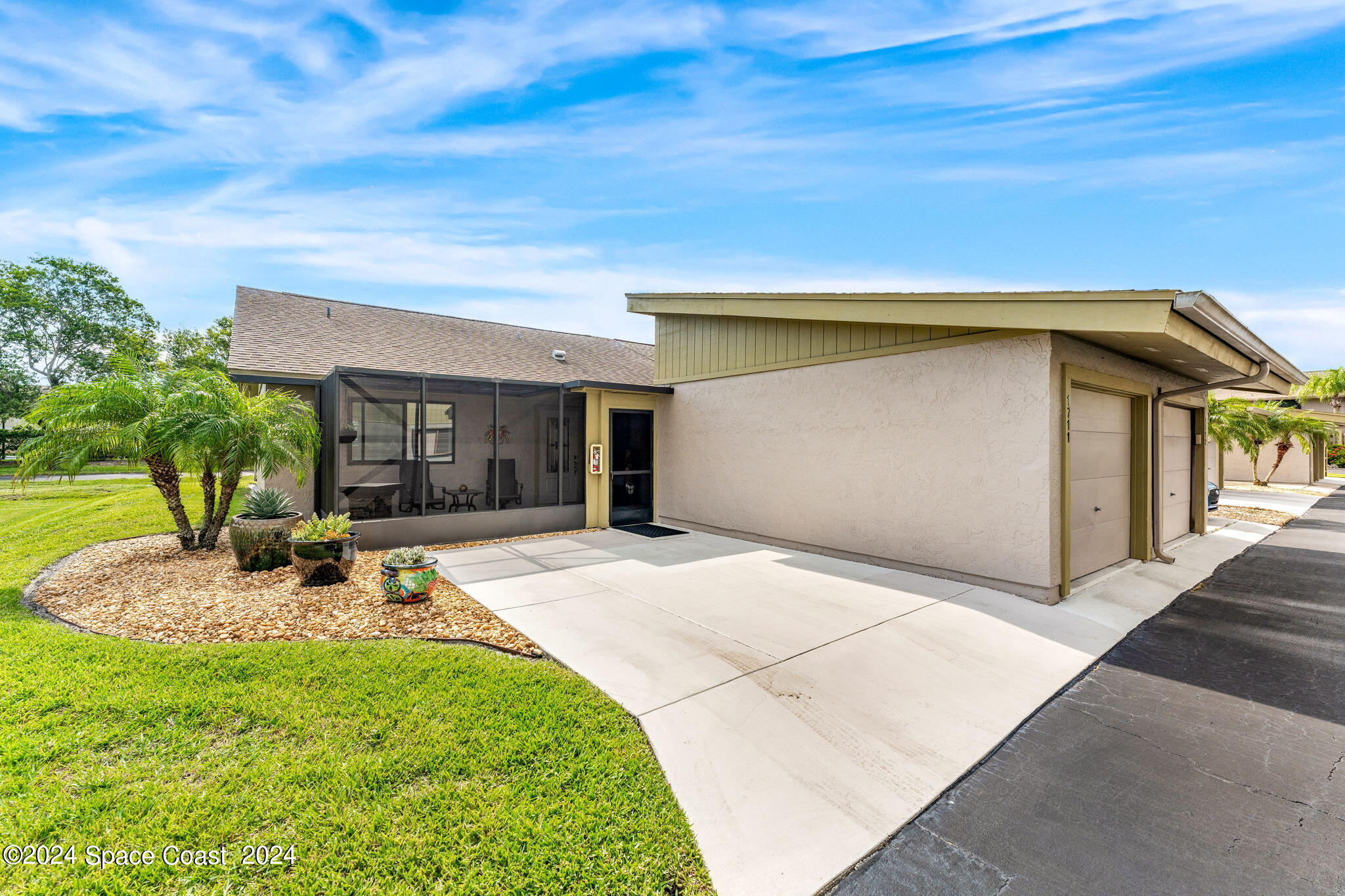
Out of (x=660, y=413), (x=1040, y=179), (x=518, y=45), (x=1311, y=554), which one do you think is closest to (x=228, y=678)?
(x=518, y=45)

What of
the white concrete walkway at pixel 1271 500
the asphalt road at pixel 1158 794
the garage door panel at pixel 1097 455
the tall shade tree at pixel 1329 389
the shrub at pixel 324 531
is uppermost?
the tall shade tree at pixel 1329 389

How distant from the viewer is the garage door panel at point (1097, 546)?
19.7 ft

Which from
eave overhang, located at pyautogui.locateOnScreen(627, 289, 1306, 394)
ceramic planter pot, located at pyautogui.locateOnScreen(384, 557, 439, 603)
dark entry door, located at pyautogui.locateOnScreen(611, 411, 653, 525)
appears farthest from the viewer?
dark entry door, located at pyautogui.locateOnScreen(611, 411, 653, 525)

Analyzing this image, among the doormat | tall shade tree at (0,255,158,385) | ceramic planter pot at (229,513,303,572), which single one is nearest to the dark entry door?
the doormat

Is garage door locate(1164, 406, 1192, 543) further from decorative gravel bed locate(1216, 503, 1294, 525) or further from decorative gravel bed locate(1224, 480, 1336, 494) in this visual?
decorative gravel bed locate(1224, 480, 1336, 494)

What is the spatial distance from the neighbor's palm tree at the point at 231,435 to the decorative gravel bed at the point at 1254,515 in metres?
17.6

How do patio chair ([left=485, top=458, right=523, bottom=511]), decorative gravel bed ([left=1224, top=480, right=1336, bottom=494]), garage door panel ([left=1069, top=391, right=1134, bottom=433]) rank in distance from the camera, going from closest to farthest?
garage door panel ([left=1069, top=391, right=1134, bottom=433]) → patio chair ([left=485, top=458, right=523, bottom=511]) → decorative gravel bed ([left=1224, top=480, right=1336, bottom=494])

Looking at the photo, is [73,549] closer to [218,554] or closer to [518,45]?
[218,554]

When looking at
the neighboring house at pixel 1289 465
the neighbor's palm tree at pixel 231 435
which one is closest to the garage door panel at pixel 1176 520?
the neighbor's palm tree at pixel 231 435

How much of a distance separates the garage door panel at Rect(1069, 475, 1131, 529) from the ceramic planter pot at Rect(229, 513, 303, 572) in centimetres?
896

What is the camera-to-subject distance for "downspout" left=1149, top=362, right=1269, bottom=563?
23.4 ft

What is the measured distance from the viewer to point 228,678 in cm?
347

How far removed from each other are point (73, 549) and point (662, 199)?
10.2 m

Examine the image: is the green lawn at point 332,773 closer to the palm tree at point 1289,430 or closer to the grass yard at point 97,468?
the grass yard at point 97,468
